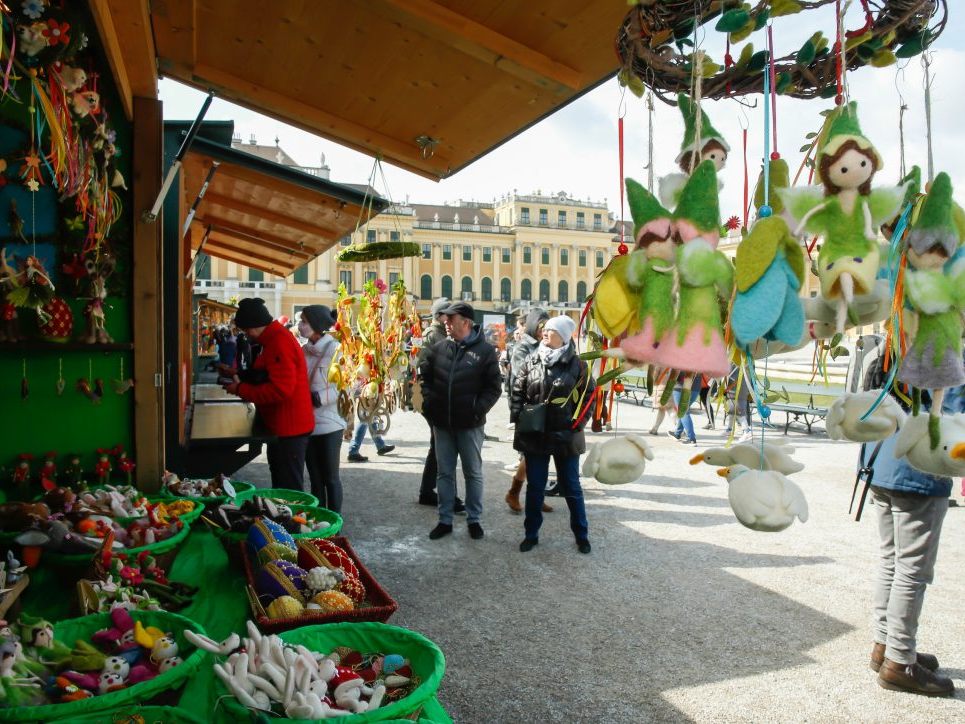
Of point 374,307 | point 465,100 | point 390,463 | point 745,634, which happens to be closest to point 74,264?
point 465,100

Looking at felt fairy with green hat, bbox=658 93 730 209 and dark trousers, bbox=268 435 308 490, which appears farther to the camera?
dark trousers, bbox=268 435 308 490

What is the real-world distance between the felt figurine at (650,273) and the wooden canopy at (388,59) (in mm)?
1087

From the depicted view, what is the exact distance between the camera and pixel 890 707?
101 inches

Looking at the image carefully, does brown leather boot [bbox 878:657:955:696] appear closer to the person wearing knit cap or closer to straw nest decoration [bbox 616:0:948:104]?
straw nest decoration [bbox 616:0:948:104]

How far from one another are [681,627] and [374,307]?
123 inches

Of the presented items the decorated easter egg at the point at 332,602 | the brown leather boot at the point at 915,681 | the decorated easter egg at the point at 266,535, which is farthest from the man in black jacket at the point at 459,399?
the decorated easter egg at the point at 332,602

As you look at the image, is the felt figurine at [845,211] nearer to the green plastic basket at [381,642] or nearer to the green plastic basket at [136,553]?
the green plastic basket at [381,642]

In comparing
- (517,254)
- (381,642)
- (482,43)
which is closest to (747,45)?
(482,43)

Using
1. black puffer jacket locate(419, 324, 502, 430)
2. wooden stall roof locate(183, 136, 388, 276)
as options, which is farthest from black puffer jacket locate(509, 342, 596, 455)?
wooden stall roof locate(183, 136, 388, 276)

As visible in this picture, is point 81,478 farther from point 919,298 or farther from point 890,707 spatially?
point 890,707

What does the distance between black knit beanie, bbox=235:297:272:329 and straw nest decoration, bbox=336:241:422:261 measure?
0.80 meters

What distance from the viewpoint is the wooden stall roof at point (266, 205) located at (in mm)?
4430

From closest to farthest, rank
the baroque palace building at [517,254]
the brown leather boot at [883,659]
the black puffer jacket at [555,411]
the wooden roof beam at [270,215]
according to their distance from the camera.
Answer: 1. the brown leather boot at [883,659]
2. the black puffer jacket at [555,411]
3. the wooden roof beam at [270,215]
4. the baroque palace building at [517,254]

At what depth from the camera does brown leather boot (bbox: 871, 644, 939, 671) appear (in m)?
2.79
